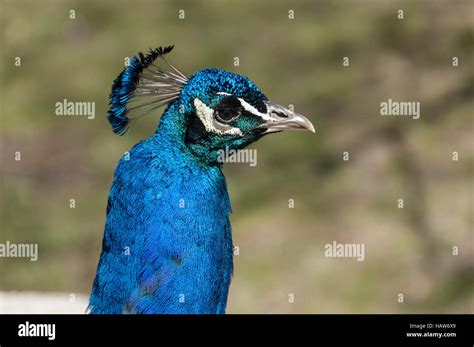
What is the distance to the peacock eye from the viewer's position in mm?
2699

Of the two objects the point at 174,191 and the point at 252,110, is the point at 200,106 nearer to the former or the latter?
the point at 252,110

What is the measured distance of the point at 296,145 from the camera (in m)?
6.63

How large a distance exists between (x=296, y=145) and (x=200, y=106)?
13.1 ft

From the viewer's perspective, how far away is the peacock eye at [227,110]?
8.86 feet

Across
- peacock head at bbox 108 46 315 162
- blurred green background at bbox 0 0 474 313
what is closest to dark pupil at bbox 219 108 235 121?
peacock head at bbox 108 46 315 162

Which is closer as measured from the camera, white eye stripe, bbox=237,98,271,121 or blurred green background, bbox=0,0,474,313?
white eye stripe, bbox=237,98,271,121

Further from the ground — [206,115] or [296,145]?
[296,145]

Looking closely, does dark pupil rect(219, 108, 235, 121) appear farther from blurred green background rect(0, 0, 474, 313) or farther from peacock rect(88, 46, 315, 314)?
blurred green background rect(0, 0, 474, 313)

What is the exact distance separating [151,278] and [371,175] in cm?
399

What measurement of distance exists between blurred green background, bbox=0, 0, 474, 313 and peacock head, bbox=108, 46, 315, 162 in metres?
2.62

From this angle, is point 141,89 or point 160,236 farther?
point 141,89

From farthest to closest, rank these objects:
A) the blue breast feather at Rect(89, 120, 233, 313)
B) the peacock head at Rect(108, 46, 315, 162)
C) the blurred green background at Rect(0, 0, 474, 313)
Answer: the blurred green background at Rect(0, 0, 474, 313)
the peacock head at Rect(108, 46, 315, 162)
the blue breast feather at Rect(89, 120, 233, 313)

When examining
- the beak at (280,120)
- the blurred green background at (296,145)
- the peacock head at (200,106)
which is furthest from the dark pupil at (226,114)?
the blurred green background at (296,145)

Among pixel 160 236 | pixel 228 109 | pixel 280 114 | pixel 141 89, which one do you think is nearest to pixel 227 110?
pixel 228 109
